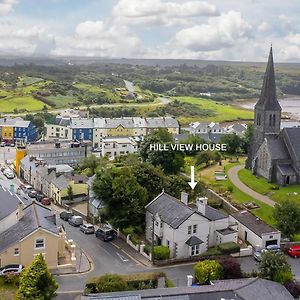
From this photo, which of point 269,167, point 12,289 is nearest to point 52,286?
point 12,289

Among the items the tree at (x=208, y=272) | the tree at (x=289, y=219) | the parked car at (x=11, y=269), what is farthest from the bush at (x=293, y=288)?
the parked car at (x=11, y=269)

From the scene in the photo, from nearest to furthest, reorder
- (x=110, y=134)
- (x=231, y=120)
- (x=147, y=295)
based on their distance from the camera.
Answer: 1. (x=147, y=295)
2. (x=110, y=134)
3. (x=231, y=120)

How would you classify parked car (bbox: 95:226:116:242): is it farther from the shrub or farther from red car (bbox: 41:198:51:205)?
red car (bbox: 41:198:51:205)

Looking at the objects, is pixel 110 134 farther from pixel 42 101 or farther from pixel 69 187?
pixel 42 101

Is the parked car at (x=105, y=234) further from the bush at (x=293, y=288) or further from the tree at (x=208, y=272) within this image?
the bush at (x=293, y=288)

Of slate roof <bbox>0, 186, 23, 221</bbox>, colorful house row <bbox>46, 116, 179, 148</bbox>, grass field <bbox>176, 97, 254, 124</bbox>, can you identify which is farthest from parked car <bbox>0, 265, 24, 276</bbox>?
grass field <bbox>176, 97, 254, 124</bbox>
